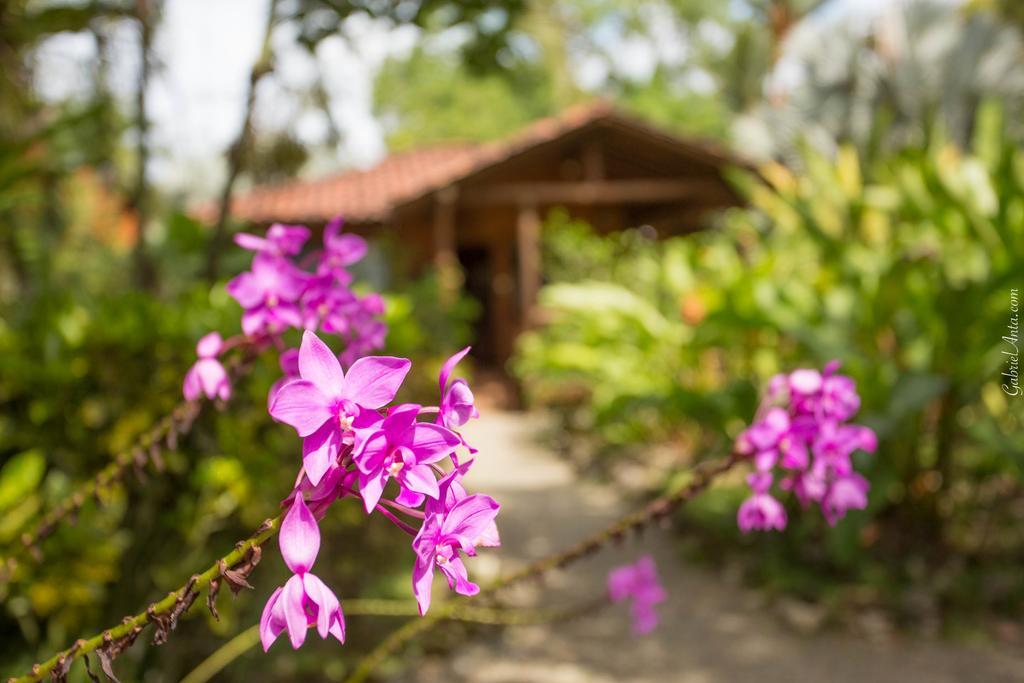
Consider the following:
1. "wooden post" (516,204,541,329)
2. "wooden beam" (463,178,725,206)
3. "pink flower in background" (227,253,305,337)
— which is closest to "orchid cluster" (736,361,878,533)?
"pink flower in background" (227,253,305,337)

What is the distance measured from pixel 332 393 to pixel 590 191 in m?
11.5

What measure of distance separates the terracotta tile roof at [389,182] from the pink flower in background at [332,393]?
30.2ft

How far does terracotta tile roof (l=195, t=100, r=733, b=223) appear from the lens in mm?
11180

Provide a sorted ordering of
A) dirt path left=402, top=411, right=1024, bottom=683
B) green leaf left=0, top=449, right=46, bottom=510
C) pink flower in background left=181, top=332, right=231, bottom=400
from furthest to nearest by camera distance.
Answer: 1. dirt path left=402, top=411, right=1024, bottom=683
2. green leaf left=0, top=449, right=46, bottom=510
3. pink flower in background left=181, top=332, right=231, bottom=400

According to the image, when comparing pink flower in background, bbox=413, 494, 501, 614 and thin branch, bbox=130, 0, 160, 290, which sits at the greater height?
thin branch, bbox=130, 0, 160, 290

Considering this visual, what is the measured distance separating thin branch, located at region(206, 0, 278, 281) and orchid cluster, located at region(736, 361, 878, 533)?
200 centimetres

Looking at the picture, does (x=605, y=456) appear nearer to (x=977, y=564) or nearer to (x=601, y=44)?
(x=977, y=564)

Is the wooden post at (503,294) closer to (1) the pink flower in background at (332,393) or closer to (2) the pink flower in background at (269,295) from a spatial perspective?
(2) the pink flower in background at (269,295)

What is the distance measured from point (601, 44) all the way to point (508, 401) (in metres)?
18.4

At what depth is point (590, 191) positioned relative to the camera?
1192 cm

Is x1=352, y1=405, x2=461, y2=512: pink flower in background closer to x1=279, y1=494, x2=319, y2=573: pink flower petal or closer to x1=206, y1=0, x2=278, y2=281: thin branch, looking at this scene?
x1=279, y1=494, x2=319, y2=573: pink flower petal

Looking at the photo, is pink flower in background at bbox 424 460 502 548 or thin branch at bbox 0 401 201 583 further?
thin branch at bbox 0 401 201 583

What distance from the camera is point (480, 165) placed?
11109 millimetres

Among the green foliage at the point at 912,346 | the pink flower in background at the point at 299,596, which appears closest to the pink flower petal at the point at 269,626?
the pink flower in background at the point at 299,596
